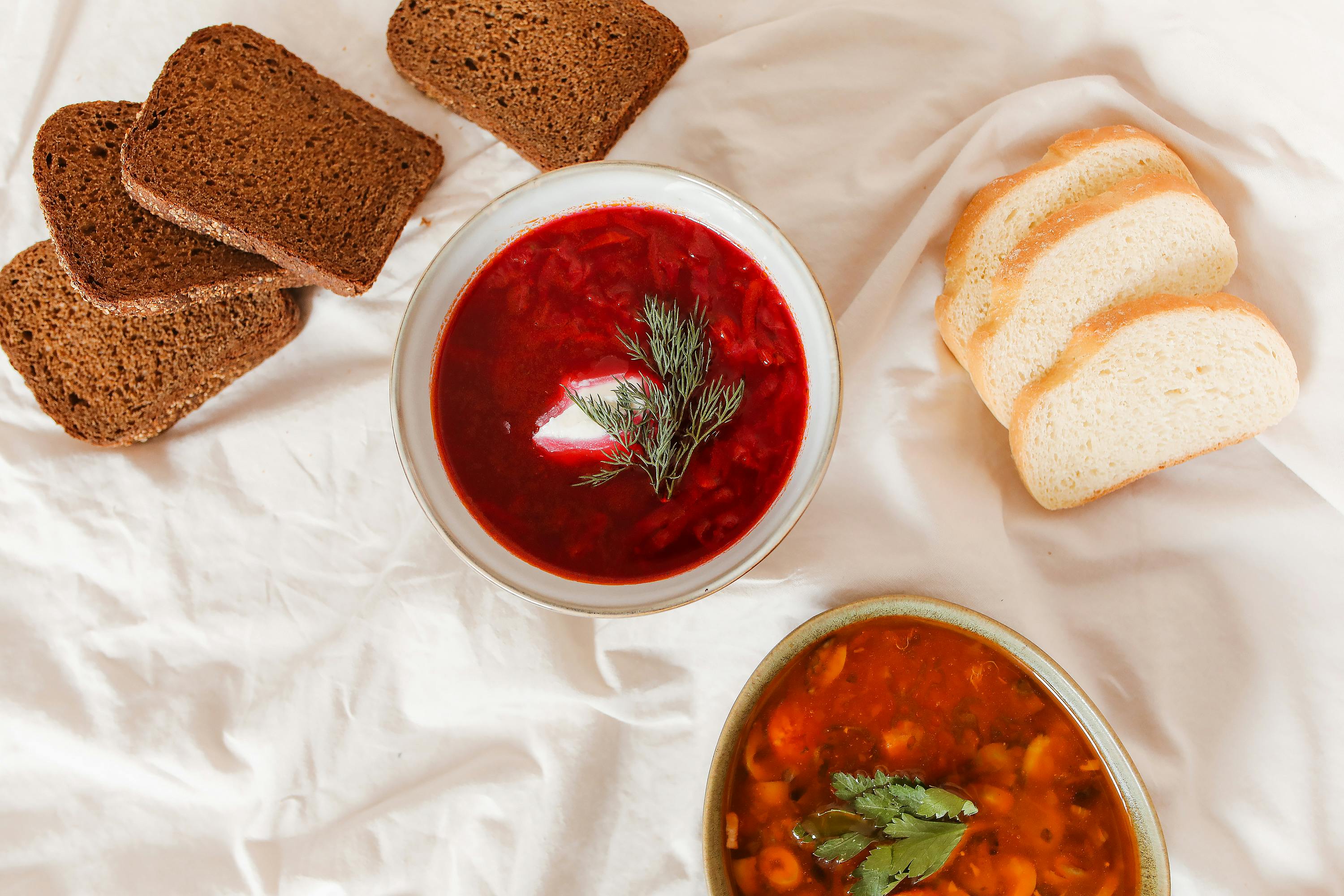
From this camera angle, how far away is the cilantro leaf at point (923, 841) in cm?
233

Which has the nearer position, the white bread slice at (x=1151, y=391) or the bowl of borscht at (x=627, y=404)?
the bowl of borscht at (x=627, y=404)

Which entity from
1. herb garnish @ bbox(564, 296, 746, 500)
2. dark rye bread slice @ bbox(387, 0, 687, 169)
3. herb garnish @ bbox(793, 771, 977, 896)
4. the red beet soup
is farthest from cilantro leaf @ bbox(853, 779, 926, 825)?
dark rye bread slice @ bbox(387, 0, 687, 169)

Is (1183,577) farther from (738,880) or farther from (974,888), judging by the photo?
(738,880)

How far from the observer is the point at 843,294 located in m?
2.97

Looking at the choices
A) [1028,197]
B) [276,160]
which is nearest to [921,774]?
[1028,197]

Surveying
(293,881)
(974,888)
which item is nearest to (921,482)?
(974,888)

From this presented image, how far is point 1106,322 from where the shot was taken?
270 cm

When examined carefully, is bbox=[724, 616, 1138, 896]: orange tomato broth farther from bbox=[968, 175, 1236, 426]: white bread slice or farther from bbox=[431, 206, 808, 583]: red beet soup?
bbox=[968, 175, 1236, 426]: white bread slice

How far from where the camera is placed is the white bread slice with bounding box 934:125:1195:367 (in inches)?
109

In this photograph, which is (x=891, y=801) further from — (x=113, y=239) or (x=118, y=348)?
(x=113, y=239)

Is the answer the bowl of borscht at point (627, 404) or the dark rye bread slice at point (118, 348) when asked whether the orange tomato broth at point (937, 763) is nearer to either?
the bowl of borscht at point (627, 404)

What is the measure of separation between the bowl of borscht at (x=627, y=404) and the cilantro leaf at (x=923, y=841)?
30.3 inches

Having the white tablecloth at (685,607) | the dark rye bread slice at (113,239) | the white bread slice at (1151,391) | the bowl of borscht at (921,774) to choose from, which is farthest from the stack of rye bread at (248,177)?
the bowl of borscht at (921,774)

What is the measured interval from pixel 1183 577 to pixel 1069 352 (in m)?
0.81
